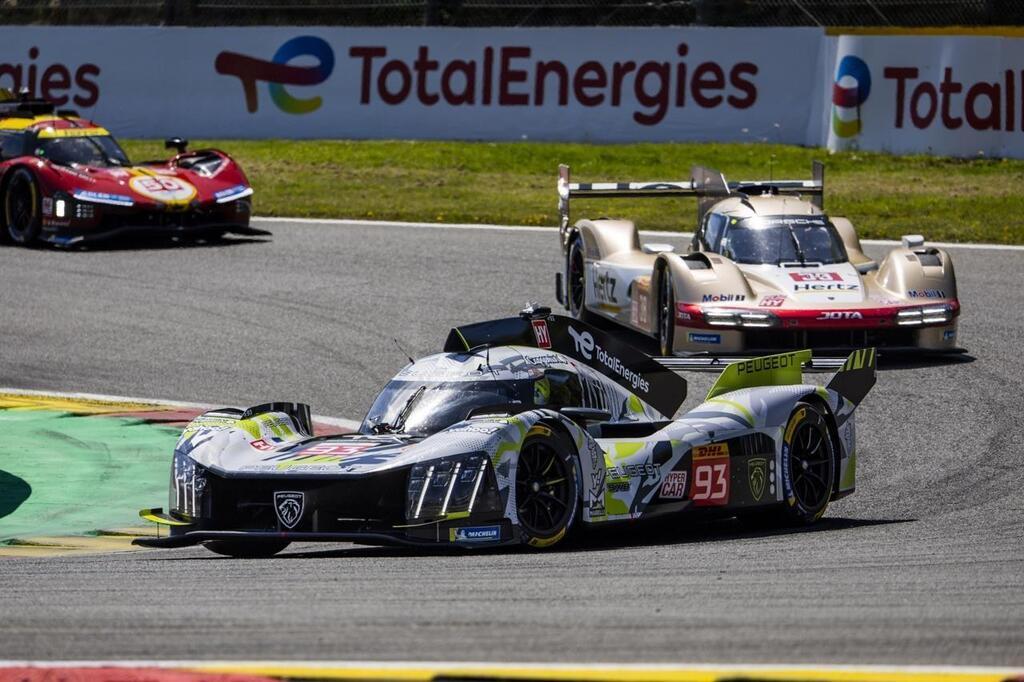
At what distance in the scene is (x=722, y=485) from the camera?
883cm

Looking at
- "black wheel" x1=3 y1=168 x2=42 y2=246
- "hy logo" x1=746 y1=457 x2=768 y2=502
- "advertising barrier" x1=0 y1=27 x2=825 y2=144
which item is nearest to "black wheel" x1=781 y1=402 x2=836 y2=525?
"hy logo" x1=746 y1=457 x2=768 y2=502

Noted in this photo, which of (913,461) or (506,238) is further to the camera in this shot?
(506,238)

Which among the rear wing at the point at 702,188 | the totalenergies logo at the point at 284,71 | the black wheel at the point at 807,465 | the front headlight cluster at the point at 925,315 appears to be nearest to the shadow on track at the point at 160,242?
the totalenergies logo at the point at 284,71

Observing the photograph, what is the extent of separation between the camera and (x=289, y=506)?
7910 mm

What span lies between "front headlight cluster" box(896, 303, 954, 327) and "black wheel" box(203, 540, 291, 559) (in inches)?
272

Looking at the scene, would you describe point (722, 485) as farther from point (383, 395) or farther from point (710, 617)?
point (710, 617)

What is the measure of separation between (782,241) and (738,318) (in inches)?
48.6

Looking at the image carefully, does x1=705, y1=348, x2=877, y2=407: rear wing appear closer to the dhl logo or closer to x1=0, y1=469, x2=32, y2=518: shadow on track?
the dhl logo

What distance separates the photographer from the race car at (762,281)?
13820 mm

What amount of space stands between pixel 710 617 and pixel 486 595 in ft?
3.04

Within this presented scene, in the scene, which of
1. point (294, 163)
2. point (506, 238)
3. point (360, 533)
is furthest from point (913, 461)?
point (294, 163)

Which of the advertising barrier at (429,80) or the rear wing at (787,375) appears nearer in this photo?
the rear wing at (787,375)

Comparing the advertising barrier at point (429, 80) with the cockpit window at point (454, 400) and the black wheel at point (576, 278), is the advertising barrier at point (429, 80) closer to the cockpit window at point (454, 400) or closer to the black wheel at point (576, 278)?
the black wheel at point (576, 278)

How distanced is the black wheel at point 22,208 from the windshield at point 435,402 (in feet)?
40.6
